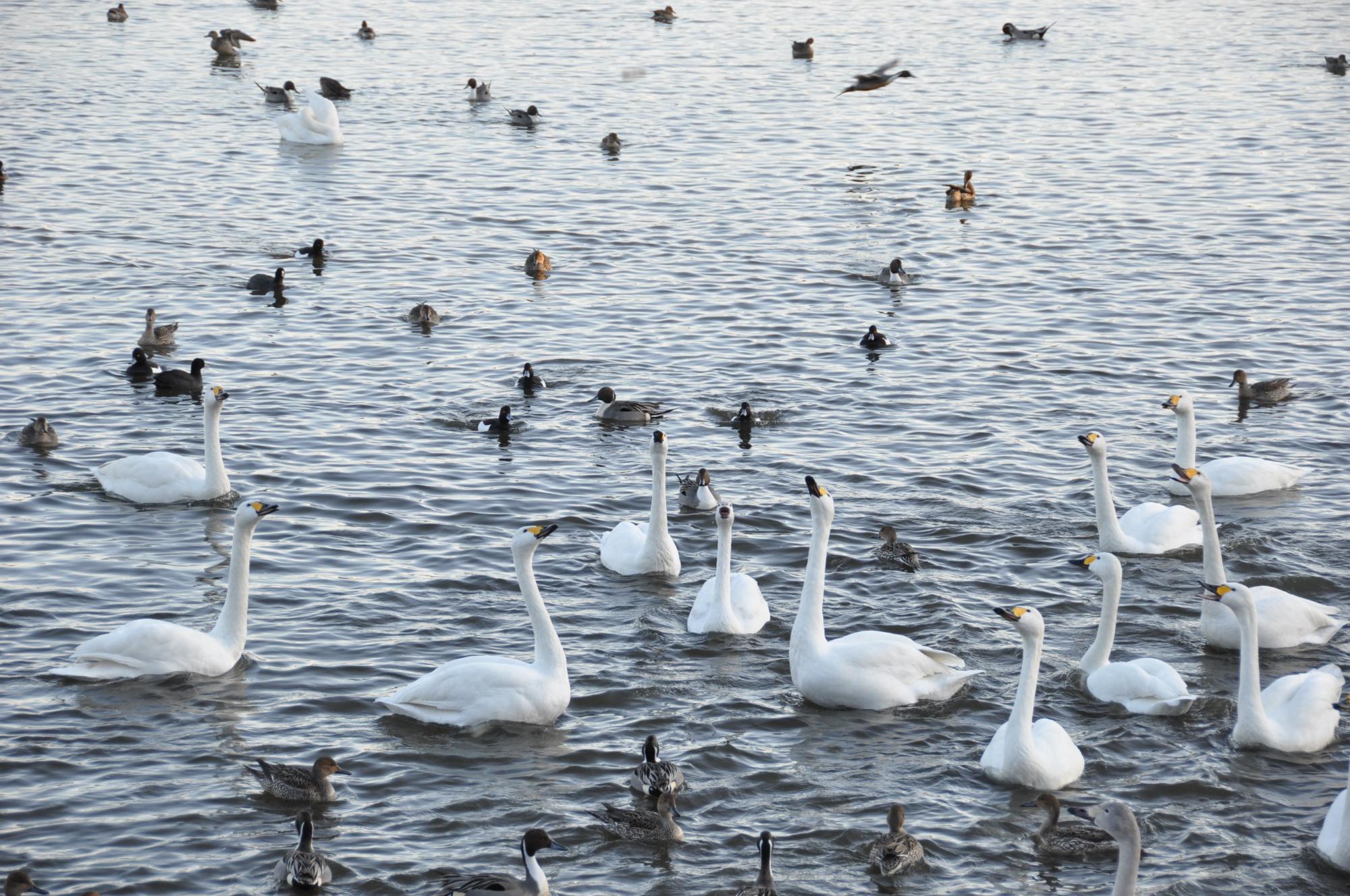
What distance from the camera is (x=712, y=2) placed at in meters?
55.1

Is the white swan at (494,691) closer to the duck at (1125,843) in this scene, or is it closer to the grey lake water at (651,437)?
the grey lake water at (651,437)

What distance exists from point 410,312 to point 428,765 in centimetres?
1141

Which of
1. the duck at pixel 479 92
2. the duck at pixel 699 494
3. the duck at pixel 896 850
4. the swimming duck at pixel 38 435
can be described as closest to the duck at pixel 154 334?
the swimming duck at pixel 38 435

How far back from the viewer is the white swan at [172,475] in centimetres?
1564

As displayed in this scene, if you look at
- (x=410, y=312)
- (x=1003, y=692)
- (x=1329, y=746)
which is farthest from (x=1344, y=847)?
(x=410, y=312)

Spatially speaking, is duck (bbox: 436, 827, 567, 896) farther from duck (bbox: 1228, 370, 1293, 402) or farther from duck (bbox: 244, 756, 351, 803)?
duck (bbox: 1228, 370, 1293, 402)

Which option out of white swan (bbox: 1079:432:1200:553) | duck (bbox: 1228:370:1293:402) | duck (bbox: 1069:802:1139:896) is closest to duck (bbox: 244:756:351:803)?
duck (bbox: 1069:802:1139:896)

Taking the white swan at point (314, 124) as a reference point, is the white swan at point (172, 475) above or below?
below

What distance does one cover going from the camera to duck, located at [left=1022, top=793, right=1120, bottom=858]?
10.1 m

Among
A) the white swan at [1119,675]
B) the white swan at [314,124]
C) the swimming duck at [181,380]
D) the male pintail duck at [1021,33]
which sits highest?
the male pintail duck at [1021,33]

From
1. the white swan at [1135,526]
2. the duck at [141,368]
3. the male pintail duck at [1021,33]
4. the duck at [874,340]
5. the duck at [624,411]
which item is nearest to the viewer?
the white swan at [1135,526]

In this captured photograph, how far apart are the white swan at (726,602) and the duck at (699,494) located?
99.3 inches

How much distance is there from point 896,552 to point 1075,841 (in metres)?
4.68

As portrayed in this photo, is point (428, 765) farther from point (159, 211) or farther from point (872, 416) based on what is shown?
point (159, 211)
